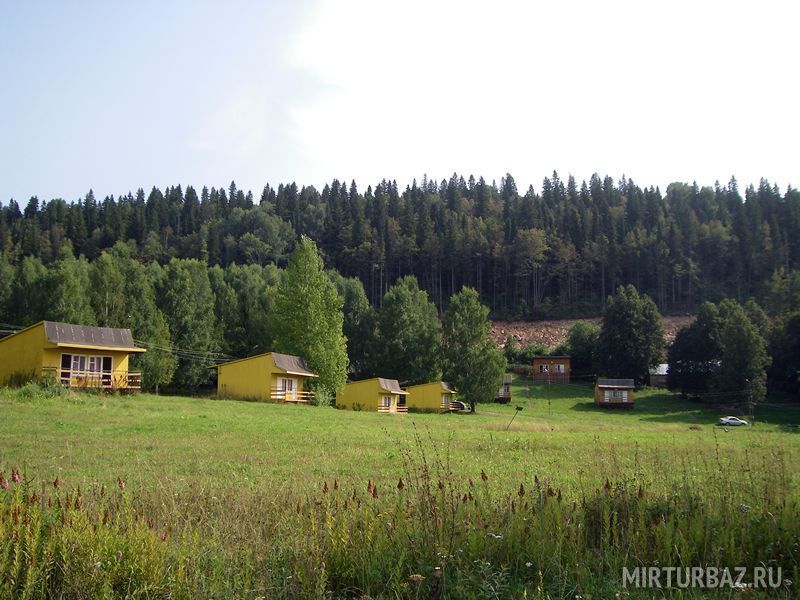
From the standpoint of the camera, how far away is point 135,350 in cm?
3969

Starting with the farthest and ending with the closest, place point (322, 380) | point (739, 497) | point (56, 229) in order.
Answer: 1. point (56, 229)
2. point (322, 380)
3. point (739, 497)

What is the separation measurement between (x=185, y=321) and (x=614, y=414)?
42.8 m

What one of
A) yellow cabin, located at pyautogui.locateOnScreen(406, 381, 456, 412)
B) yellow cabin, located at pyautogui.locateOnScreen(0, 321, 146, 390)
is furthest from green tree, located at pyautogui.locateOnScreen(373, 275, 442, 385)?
yellow cabin, located at pyautogui.locateOnScreen(0, 321, 146, 390)

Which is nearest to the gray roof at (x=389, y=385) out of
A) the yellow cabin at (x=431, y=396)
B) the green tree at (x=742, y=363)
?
the yellow cabin at (x=431, y=396)

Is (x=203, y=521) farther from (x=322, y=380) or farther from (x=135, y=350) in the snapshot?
(x=322, y=380)

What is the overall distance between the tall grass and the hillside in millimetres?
89898

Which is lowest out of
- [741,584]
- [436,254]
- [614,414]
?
[614,414]

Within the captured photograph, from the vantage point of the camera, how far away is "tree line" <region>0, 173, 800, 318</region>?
11788 centimetres

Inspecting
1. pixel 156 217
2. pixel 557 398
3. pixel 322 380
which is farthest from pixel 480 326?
pixel 156 217

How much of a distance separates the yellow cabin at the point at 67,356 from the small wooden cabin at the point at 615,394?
46.8 meters

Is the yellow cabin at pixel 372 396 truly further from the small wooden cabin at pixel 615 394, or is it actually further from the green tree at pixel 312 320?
the small wooden cabin at pixel 615 394

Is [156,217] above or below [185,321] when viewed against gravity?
above

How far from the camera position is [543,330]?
4149 inches

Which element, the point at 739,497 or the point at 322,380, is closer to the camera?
the point at 739,497
